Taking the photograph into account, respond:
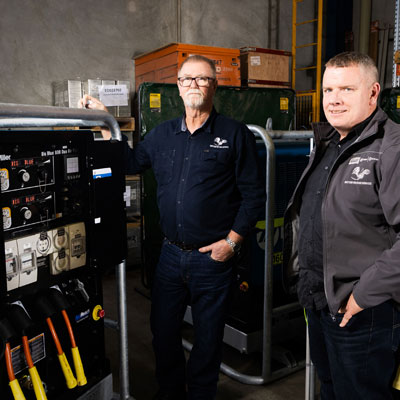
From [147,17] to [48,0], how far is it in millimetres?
1260

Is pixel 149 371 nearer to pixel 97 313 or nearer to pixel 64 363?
pixel 97 313

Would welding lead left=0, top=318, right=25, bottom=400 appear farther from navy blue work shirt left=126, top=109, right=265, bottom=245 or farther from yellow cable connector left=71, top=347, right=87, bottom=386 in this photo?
navy blue work shirt left=126, top=109, right=265, bottom=245

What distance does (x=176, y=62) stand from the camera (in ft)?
16.5

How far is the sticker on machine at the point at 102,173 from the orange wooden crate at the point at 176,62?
325 centimetres

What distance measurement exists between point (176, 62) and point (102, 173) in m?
3.35

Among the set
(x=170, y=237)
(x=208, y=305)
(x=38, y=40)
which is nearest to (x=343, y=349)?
(x=208, y=305)

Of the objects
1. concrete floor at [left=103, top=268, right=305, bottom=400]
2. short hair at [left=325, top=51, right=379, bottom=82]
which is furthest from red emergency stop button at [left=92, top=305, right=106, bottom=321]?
short hair at [left=325, top=51, right=379, bottom=82]

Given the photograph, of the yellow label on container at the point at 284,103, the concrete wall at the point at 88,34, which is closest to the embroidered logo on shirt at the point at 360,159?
the yellow label on container at the point at 284,103

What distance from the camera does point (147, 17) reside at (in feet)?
19.2

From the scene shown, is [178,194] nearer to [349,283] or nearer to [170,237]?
[170,237]

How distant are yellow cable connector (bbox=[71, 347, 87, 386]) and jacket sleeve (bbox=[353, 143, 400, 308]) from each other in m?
1.12

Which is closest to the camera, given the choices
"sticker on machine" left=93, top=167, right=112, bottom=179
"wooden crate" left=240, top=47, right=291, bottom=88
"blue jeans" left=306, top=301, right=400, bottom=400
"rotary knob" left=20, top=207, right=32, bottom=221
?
"blue jeans" left=306, top=301, right=400, bottom=400

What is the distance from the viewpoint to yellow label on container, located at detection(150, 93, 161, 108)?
396 cm

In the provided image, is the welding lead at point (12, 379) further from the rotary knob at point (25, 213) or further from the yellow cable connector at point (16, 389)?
the rotary knob at point (25, 213)
